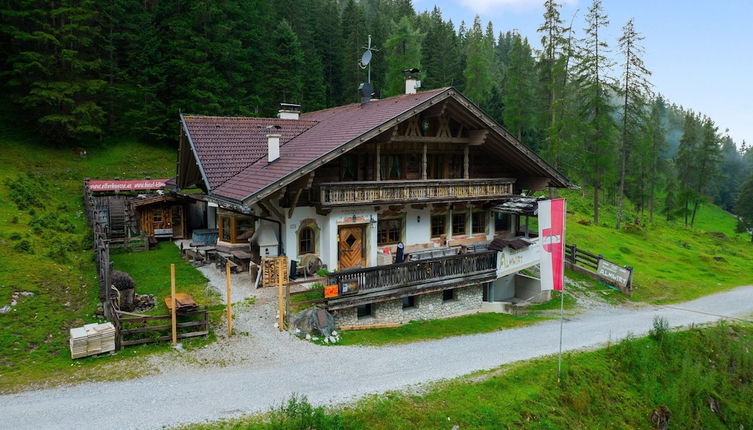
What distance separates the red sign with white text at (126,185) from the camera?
30.6 m

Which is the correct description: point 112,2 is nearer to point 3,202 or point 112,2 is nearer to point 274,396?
point 3,202

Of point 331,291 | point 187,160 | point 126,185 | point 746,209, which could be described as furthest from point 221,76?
point 746,209

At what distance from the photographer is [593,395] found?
13.6 meters

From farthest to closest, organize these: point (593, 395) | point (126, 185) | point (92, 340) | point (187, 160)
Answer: point (126, 185)
point (187, 160)
point (593, 395)
point (92, 340)

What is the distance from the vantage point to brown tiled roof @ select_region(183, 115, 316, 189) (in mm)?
20641

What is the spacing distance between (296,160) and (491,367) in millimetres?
9732

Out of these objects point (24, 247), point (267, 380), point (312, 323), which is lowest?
point (267, 380)

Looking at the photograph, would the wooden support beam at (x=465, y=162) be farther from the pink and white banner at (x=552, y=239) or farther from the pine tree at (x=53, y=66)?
the pine tree at (x=53, y=66)

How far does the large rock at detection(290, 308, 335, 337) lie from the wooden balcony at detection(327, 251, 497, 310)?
648mm

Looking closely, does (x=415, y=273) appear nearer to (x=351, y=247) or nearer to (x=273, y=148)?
(x=351, y=247)

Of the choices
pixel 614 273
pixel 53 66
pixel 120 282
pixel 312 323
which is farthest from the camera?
pixel 53 66

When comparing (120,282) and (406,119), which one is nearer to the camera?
(120,282)

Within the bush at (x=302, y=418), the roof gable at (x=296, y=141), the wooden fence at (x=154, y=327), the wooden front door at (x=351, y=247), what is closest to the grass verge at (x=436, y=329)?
the wooden front door at (x=351, y=247)

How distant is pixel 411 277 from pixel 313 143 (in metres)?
6.72
